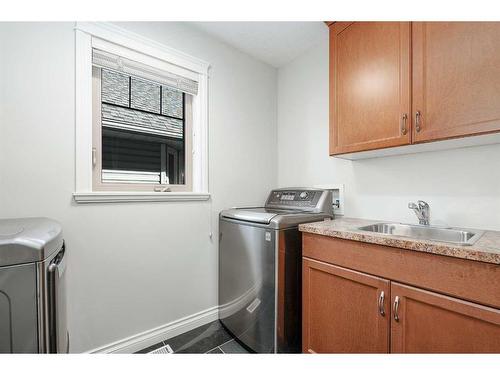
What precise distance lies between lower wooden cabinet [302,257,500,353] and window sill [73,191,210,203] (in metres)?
0.97

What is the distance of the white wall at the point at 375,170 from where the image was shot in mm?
1325

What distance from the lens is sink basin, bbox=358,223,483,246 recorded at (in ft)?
4.24

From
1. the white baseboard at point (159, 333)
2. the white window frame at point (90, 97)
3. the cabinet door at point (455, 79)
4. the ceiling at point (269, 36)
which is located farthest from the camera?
the ceiling at point (269, 36)

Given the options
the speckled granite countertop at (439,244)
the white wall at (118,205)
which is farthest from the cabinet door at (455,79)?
the white wall at (118,205)

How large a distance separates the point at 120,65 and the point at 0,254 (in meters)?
1.33

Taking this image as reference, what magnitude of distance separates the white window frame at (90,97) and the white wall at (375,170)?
2.91ft

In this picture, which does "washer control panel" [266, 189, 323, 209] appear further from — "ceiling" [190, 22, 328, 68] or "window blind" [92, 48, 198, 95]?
"ceiling" [190, 22, 328, 68]

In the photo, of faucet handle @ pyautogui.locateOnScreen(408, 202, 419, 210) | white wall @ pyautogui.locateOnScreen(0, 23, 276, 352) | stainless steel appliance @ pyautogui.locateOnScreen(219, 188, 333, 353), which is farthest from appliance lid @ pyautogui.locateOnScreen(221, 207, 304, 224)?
faucet handle @ pyautogui.locateOnScreen(408, 202, 419, 210)

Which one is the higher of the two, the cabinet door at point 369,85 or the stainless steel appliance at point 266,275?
the cabinet door at point 369,85

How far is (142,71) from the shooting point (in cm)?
167

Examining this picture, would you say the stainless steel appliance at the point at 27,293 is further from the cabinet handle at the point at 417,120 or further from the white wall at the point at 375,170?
the white wall at the point at 375,170

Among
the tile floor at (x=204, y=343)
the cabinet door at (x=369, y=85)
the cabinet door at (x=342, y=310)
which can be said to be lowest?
the tile floor at (x=204, y=343)
